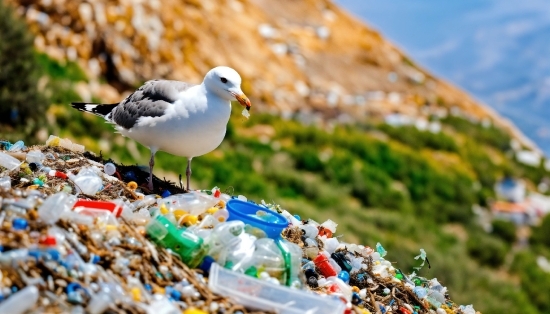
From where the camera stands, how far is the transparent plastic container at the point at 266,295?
2.78 metres

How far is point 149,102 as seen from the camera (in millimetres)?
4152

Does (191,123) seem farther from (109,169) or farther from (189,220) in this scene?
(189,220)

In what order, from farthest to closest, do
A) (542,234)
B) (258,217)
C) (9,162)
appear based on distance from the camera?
(542,234)
(9,162)
(258,217)

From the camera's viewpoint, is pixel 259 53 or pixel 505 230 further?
pixel 259 53

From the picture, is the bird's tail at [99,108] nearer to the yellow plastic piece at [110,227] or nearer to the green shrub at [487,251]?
the yellow plastic piece at [110,227]

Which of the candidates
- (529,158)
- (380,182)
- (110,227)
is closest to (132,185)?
(110,227)

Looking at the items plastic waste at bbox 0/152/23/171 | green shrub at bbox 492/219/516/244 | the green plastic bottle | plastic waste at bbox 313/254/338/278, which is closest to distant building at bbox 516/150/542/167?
green shrub at bbox 492/219/516/244

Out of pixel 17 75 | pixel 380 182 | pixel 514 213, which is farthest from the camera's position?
pixel 514 213

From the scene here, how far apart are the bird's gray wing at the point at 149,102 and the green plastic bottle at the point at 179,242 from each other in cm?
115

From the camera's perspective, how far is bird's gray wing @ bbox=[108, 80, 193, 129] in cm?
405

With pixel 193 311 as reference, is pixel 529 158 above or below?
above

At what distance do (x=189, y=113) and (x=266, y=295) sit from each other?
1.43 meters

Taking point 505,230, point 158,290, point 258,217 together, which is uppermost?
point 505,230

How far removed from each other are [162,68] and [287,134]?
379 centimetres
